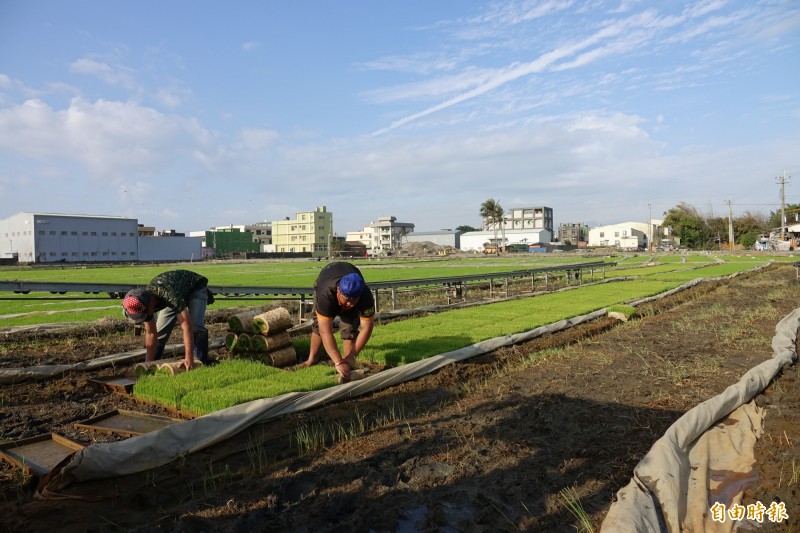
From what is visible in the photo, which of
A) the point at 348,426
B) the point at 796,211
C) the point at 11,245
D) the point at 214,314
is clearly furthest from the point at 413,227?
the point at 348,426

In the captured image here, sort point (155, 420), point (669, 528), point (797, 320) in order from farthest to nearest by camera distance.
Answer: point (797, 320), point (155, 420), point (669, 528)

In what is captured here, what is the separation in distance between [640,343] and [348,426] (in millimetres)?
5987

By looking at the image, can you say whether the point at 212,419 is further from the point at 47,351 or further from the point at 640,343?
the point at 640,343

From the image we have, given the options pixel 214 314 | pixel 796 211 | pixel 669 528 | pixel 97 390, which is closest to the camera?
pixel 669 528

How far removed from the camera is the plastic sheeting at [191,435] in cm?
347

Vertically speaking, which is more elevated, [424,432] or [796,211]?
[796,211]

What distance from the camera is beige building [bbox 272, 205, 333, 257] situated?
99.8 metres

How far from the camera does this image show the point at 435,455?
396 centimetres

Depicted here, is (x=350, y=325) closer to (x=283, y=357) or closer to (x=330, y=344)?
(x=330, y=344)

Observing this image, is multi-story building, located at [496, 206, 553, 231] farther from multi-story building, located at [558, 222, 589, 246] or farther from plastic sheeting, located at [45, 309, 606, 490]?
plastic sheeting, located at [45, 309, 606, 490]

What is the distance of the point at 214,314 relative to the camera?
489 inches

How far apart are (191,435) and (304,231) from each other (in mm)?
98389

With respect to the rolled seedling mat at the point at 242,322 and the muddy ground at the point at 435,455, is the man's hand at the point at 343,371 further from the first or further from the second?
the rolled seedling mat at the point at 242,322

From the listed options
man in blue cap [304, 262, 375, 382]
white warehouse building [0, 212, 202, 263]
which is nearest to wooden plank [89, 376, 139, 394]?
man in blue cap [304, 262, 375, 382]
